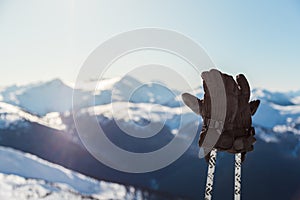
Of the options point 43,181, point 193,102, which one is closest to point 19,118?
Answer: point 43,181

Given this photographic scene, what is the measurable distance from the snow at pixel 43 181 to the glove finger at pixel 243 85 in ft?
10.1

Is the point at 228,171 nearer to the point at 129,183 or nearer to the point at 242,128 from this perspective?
the point at 129,183

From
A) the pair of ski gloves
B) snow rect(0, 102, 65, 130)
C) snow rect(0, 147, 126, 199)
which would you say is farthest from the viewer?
snow rect(0, 102, 65, 130)

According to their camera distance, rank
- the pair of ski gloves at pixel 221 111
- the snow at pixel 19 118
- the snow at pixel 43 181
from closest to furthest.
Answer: the pair of ski gloves at pixel 221 111 < the snow at pixel 43 181 < the snow at pixel 19 118

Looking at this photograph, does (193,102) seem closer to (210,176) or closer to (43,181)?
(210,176)

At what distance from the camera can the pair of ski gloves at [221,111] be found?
4.00 ft

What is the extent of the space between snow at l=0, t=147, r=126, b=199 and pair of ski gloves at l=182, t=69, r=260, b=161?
9.84ft

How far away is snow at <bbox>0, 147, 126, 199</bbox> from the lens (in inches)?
153

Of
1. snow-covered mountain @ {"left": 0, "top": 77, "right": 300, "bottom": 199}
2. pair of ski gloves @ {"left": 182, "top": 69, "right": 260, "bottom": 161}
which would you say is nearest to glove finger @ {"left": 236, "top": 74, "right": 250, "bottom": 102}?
pair of ski gloves @ {"left": 182, "top": 69, "right": 260, "bottom": 161}

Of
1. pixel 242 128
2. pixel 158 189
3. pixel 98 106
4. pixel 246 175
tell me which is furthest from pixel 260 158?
pixel 242 128

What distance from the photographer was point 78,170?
14.6 feet

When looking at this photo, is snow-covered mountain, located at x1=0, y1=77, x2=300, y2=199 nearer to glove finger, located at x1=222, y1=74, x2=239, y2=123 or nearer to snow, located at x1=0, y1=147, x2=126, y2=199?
snow, located at x1=0, y1=147, x2=126, y2=199

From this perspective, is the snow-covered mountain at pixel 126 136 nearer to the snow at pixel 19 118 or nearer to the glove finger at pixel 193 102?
the snow at pixel 19 118

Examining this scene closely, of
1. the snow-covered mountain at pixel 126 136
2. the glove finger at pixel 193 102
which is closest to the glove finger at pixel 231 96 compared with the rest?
the glove finger at pixel 193 102
